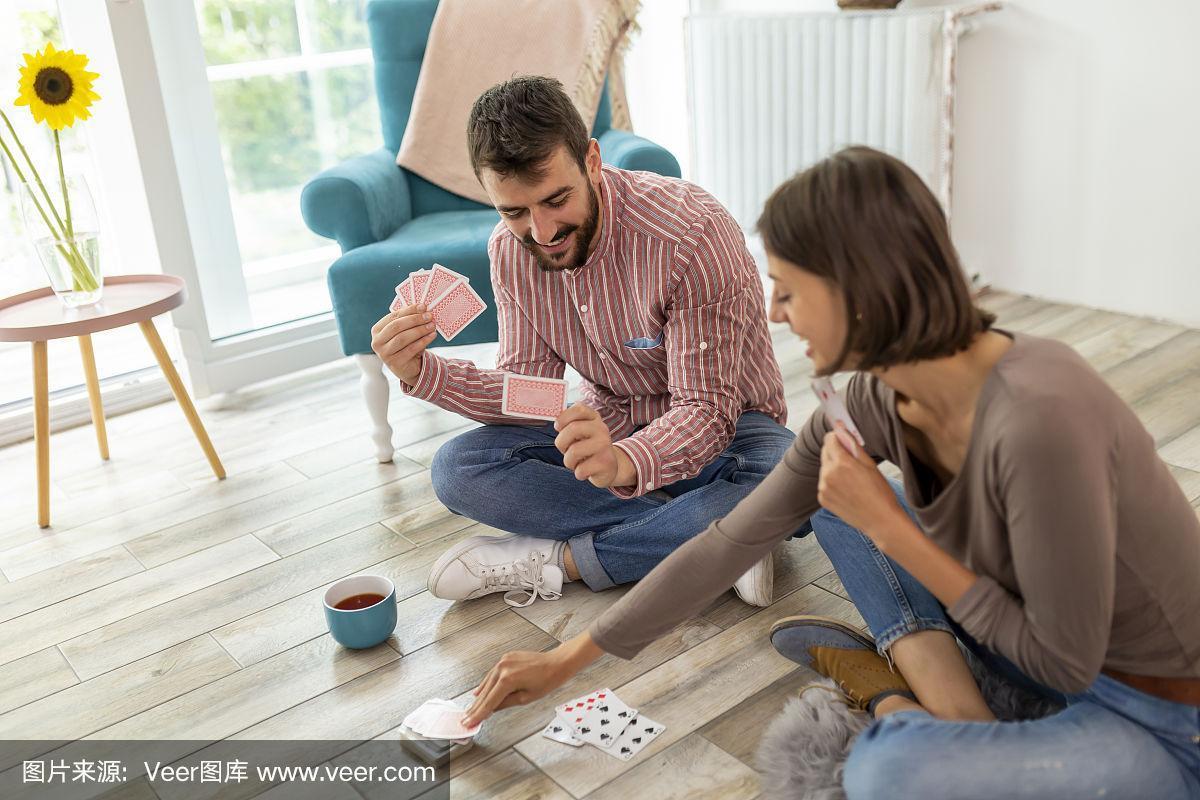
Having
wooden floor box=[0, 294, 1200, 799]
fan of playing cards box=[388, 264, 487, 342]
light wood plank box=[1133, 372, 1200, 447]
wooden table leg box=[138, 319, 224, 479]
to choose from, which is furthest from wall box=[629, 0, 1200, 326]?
Answer: wooden table leg box=[138, 319, 224, 479]

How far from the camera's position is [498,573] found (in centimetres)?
214

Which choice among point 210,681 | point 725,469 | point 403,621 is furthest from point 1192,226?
point 210,681

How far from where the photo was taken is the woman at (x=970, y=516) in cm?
117

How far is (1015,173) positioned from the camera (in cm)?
360

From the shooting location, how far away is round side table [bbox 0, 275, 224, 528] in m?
2.46

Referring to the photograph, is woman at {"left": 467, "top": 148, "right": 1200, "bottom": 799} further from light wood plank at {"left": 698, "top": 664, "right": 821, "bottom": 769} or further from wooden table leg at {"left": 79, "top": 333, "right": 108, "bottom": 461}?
wooden table leg at {"left": 79, "top": 333, "right": 108, "bottom": 461}

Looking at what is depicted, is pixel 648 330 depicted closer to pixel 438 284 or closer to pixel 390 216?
pixel 438 284

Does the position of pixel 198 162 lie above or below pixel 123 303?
above

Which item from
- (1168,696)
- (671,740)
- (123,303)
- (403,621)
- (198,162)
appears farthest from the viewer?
(198,162)

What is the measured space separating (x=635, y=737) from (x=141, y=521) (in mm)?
1488

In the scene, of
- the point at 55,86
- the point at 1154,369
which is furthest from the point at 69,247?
the point at 1154,369

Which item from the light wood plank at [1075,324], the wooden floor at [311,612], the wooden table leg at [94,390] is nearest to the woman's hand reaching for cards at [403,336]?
the wooden floor at [311,612]

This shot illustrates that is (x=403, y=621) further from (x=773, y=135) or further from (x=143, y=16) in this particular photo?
(x=773, y=135)

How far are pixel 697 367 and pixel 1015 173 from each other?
212 centimetres
